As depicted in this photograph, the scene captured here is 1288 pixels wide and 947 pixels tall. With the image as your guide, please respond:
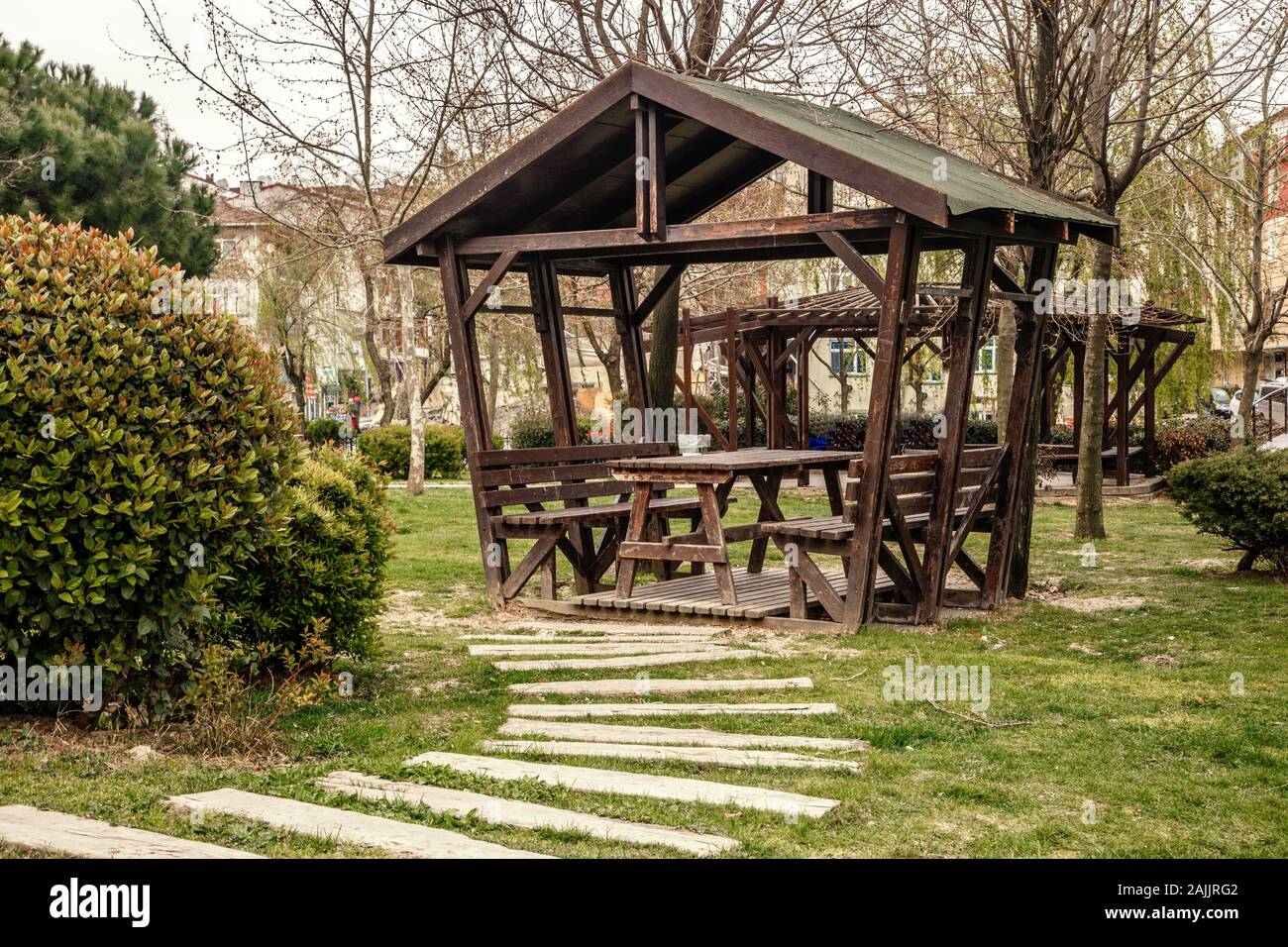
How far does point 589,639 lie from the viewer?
959cm

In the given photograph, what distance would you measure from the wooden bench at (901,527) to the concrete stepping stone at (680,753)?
11.5ft

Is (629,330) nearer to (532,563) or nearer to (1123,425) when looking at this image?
(532,563)

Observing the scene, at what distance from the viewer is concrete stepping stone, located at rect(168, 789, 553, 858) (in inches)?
178

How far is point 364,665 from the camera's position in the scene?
8469 millimetres

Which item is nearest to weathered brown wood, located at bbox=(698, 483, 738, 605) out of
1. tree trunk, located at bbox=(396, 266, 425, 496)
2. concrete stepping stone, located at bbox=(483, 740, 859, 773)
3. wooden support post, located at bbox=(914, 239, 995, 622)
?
wooden support post, located at bbox=(914, 239, 995, 622)

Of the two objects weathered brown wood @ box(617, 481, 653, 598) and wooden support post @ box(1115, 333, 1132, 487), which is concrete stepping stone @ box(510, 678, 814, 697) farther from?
wooden support post @ box(1115, 333, 1132, 487)

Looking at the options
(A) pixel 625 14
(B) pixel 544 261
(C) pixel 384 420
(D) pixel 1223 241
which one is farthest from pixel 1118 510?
(C) pixel 384 420

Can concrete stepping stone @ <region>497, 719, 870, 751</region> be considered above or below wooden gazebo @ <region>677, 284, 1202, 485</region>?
below

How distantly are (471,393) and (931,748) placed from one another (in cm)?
580

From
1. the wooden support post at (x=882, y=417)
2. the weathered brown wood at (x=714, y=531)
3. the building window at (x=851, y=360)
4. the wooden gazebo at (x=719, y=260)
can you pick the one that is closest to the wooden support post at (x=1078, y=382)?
the wooden gazebo at (x=719, y=260)

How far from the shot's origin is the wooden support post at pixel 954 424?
9984 millimetres

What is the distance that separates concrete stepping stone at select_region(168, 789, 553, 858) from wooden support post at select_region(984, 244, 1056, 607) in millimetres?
7311
